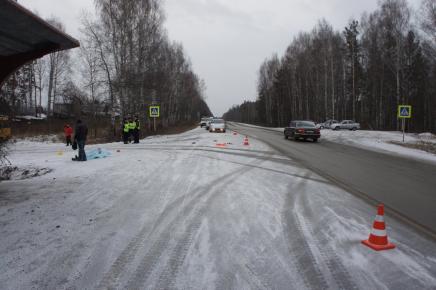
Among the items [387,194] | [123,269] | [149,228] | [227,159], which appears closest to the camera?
[123,269]

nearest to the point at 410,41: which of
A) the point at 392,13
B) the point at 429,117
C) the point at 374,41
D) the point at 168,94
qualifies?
the point at 374,41

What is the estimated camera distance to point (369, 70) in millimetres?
49062

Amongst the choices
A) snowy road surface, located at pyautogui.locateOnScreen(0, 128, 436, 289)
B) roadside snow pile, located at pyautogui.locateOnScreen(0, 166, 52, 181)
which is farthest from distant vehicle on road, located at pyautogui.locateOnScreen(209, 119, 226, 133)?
snowy road surface, located at pyautogui.locateOnScreen(0, 128, 436, 289)

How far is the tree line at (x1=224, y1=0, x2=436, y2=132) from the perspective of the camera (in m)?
37.5

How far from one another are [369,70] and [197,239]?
52352mm

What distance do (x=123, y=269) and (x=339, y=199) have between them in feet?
16.5

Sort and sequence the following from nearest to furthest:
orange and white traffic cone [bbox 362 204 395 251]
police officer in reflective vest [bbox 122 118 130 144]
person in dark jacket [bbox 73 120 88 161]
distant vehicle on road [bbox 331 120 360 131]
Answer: orange and white traffic cone [bbox 362 204 395 251] < person in dark jacket [bbox 73 120 88 161] < police officer in reflective vest [bbox 122 118 130 144] < distant vehicle on road [bbox 331 120 360 131]

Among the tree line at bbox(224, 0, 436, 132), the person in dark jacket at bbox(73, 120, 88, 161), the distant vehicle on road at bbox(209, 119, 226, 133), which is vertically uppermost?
the tree line at bbox(224, 0, 436, 132)

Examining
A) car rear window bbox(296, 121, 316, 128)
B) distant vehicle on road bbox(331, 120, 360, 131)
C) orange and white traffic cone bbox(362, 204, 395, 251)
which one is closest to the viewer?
orange and white traffic cone bbox(362, 204, 395, 251)

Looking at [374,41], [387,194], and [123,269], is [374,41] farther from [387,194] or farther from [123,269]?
[123,269]

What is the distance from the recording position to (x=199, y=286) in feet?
11.0

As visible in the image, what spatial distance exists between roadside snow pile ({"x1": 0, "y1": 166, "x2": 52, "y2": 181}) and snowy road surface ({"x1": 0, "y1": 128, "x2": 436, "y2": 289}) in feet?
5.77

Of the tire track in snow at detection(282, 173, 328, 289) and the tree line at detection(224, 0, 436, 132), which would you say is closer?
the tire track in snow at detection(282, 173, 328, 289)

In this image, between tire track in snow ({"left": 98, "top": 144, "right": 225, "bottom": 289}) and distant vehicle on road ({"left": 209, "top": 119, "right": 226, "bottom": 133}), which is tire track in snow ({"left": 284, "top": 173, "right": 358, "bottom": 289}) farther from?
distant vehicle on road ({"left": 209, "top": 119, "right": 226, "bottom": 133})
